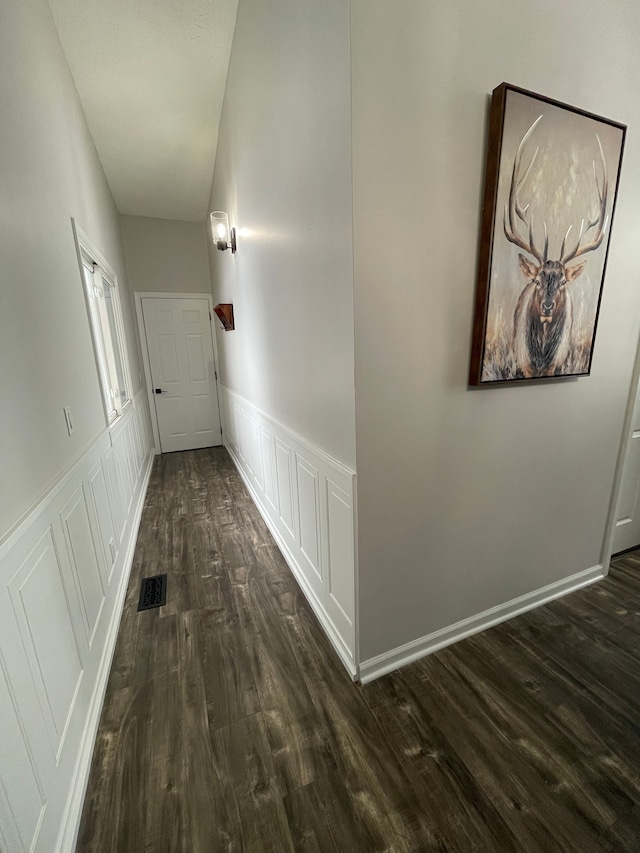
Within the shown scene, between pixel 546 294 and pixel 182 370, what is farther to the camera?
pixel 182 370

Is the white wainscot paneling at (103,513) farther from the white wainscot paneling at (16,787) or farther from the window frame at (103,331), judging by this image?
the white wainscot paneling at (16,787)

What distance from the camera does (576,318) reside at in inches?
57.1

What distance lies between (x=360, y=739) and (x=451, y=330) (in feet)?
5.01

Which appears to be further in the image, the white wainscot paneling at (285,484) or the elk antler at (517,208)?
the white wainscot paneling at (285,484)

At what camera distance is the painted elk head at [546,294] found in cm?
127

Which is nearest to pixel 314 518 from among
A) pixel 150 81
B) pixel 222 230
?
pixel 222 230

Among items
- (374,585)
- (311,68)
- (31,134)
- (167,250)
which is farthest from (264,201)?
(167,250)

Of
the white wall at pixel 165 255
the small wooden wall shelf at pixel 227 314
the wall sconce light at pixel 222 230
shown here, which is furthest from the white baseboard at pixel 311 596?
the white wall at pixel 165 255

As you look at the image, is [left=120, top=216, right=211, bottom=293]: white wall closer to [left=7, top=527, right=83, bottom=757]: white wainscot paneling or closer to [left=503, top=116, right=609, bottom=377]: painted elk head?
[left=7, top=527, right=83, bottom=757]: white wainscot paneling

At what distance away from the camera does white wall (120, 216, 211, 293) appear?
4234 mm

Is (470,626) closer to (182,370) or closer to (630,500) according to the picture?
(630,500)

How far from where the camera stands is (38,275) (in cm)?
135

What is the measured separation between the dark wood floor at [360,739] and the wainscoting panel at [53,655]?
0.10 meters

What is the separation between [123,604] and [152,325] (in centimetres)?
367
